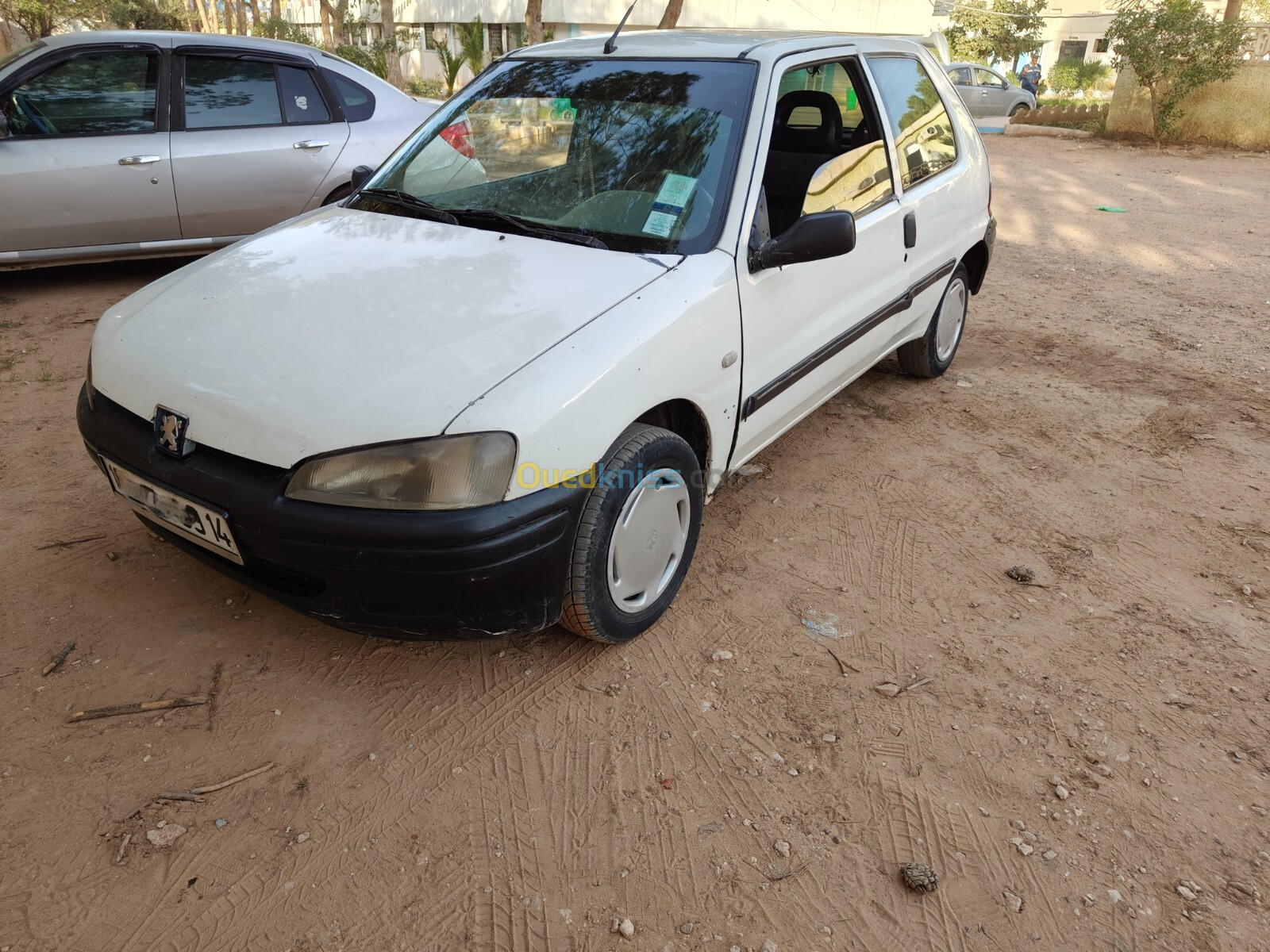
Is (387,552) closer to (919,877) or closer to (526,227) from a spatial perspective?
(526,227)

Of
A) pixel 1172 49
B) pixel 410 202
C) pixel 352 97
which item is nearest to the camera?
pixel 410 202

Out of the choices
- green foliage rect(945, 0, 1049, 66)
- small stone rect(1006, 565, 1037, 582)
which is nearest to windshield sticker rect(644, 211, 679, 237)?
small stone rect(1006, 565, 1037, 582)

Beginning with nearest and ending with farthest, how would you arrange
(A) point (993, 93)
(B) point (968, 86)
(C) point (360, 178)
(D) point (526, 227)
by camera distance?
(D) point (526, 227)
(C) point (360, 178)
(B) point (968, 86)
(A) point (993, 93)

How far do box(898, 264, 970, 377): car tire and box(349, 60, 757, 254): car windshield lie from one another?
6.60 feet

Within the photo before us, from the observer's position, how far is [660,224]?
2.66 metres

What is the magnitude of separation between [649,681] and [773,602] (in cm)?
58

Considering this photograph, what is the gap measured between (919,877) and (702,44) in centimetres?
275

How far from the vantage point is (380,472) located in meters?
2.01

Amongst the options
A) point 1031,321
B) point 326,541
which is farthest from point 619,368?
point 1031,321

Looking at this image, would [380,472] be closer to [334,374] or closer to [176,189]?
[334,374]

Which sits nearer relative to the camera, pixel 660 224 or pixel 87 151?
pixel 660 224

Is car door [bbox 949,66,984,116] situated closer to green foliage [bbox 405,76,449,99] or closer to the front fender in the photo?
green foliage [bbox 405,76,449,99]

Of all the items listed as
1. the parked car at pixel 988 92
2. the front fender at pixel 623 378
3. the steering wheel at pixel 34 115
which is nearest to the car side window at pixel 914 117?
the front fender at pixel 623 378

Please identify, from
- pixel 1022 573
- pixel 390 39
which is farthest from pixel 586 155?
pixel 390 39
